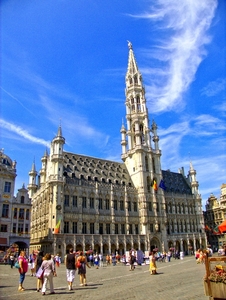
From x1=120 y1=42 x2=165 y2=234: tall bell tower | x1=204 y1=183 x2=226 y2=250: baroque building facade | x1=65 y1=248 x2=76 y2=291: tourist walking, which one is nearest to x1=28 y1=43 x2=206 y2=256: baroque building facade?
x1=120 y1=42 x2=165 y2=234: tall bell tower

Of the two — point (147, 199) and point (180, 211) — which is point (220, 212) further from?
point (147, 199)

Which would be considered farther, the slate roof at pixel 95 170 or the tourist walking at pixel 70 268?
the slate roof at pixel 95 170

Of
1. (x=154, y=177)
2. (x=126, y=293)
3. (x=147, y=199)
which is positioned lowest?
(x=126, y=293)

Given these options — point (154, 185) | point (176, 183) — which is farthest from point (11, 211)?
point (176, 183)

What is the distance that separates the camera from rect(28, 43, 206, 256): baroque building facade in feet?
177

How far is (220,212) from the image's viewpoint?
82812 mm

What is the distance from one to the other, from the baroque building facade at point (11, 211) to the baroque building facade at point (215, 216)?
2149 inches

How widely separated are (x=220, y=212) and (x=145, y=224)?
108ft

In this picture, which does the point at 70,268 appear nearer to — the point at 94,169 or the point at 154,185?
the point at 94,169

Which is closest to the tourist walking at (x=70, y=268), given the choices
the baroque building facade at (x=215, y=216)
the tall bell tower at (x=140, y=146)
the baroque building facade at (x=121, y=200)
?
the baroque building facade at (x=121, y=200)

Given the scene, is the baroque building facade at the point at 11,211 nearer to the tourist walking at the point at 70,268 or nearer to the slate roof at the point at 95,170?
the slate roof at the point at 95,170

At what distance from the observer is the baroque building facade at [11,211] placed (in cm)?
4438

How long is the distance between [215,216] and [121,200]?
3910 centimetres

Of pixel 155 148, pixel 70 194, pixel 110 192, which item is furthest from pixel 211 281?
pixel 155 148
